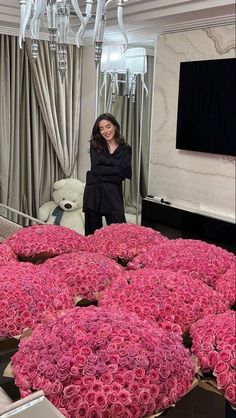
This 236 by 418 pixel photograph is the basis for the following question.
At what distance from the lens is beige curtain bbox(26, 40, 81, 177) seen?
1.19 m

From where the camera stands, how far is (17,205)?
5.49 feet

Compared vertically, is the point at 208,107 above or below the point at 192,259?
above

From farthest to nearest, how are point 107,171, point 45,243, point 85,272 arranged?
point 107,171 < point 45,243 < point 85,272

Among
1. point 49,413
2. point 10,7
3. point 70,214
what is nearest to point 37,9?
point 10,7

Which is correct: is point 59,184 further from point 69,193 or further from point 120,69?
point 120,69

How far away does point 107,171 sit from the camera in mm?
876

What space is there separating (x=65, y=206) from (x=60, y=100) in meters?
0.33

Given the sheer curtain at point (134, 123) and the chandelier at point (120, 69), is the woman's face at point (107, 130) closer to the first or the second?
the sheer curtain at point (134, 123)

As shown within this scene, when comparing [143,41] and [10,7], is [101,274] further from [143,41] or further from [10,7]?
[10,7]

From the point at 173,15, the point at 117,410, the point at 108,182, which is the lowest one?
the point at 117,410

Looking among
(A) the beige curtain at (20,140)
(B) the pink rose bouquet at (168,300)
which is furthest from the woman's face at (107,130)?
(A) the beige curtain at (20,140)

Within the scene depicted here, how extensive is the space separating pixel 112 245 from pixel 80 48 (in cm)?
60

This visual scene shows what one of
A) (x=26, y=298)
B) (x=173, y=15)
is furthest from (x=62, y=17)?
(x=26, y=298)

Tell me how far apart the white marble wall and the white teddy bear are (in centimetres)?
54
